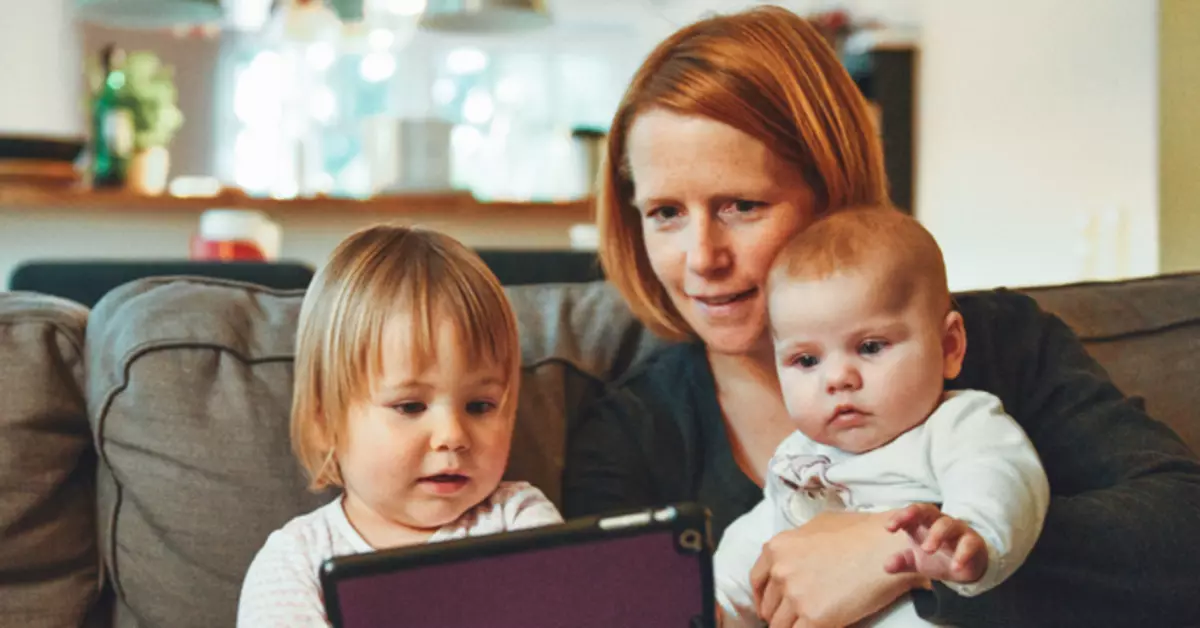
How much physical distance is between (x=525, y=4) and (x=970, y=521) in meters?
3.36

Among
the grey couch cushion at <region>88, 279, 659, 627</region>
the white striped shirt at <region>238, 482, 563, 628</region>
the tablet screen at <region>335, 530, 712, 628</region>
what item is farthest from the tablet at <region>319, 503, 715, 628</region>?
the grey couch cushion at <region>88, 279, 659, 627</region>

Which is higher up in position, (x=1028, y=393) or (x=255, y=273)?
(x=255, y=273)

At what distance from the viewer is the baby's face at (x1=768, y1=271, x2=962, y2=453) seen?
1.07 meters

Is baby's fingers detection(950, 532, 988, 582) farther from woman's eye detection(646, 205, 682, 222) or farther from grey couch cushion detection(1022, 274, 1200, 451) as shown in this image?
grey couch cushion detection(1022, 274, 1200, 451)

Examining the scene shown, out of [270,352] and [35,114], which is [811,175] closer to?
[270,352]

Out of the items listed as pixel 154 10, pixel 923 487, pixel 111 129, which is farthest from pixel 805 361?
pixel 111 129

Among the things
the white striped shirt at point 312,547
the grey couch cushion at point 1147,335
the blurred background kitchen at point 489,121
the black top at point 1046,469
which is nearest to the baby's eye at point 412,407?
the white striped shirt at point 312,547

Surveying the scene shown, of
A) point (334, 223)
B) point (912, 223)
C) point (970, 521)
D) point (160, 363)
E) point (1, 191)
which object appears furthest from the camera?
point (334, 223)

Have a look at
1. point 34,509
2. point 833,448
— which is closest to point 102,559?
point 34,509

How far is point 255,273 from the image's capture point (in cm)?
182

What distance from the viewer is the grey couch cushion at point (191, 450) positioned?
1.23 meters

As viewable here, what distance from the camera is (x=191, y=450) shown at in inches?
49.0

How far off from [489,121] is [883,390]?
4810mm

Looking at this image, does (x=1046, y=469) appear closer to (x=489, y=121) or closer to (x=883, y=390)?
(x=883, y=390)
